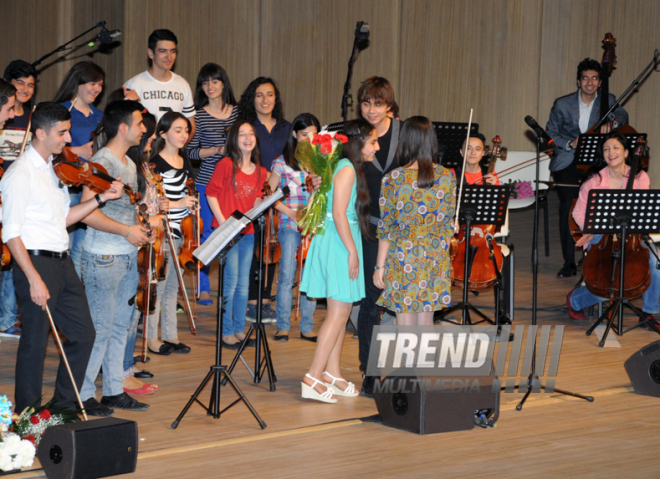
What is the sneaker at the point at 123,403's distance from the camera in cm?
420

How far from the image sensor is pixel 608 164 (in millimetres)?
6359

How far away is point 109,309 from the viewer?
4023mm

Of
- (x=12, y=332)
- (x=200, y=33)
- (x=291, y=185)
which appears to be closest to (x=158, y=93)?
(x=291, y=185)

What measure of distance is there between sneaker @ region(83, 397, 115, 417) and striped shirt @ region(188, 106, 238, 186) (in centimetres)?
259

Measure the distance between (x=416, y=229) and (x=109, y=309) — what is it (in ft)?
5.22

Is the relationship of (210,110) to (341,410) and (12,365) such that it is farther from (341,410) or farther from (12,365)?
(341,410)

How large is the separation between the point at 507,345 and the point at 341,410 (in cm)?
180

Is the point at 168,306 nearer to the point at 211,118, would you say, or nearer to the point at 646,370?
the point at 211,118

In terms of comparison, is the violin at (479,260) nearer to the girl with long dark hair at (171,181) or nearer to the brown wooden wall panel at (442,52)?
the girl with long dark hair at (171,181)

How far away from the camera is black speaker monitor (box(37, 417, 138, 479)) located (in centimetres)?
318

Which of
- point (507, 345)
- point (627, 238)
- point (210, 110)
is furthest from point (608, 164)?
point (210, 110)

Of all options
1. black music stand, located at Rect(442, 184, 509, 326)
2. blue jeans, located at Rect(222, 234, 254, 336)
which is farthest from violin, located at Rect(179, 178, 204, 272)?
black music stand, located at Rect(442, 184, 509, 326)

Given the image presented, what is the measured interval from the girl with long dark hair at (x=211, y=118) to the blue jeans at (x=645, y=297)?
2.99m

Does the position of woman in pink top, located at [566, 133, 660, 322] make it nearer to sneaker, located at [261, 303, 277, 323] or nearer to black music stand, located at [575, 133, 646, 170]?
black music stand, located at [575, 133, 646, 170]
